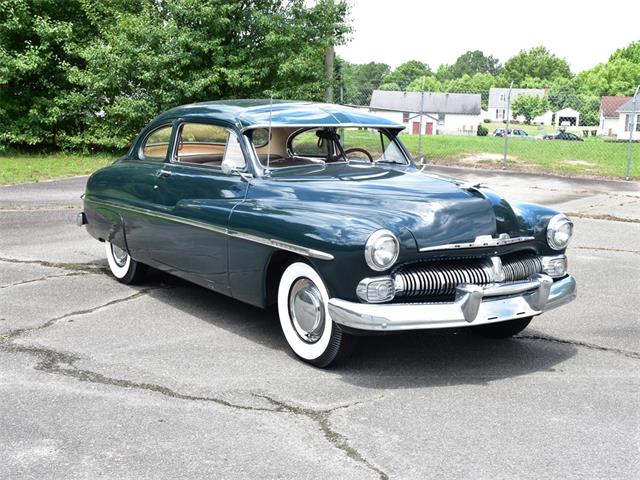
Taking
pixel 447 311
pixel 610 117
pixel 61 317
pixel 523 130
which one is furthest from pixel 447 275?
pixel 523 130

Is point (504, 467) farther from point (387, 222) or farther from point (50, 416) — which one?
point (50, 416)

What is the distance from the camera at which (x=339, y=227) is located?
4.57m

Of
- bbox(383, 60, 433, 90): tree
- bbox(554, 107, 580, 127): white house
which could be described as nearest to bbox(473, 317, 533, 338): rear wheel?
bbox(554, 107, 580, 127): white house

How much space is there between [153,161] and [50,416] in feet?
9.70

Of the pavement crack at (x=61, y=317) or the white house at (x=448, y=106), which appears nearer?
the pavement crack at (x=61, y=317)

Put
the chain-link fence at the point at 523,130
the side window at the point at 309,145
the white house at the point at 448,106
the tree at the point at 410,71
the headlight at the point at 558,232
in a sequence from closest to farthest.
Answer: the headlight at the point at 558,232, the side window at the point at 309,145, the chain-link fence at the point at 523,130, the white house at the point at 448,106, the tree at the point at 410,71

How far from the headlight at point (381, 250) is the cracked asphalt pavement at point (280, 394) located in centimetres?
73

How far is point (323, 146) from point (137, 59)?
13311mm

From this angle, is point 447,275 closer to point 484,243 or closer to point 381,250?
point 484,243

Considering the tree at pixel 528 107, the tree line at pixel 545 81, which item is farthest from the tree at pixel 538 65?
the tree at pixel 528 107

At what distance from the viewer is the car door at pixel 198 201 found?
18.0 ft

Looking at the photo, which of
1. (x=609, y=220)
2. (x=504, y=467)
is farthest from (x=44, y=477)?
(x=609, y=220)

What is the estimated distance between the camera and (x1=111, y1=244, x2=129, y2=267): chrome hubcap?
A: 7055 millimetres

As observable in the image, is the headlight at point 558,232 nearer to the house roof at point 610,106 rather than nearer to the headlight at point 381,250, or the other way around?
the headlight at point 381,250
